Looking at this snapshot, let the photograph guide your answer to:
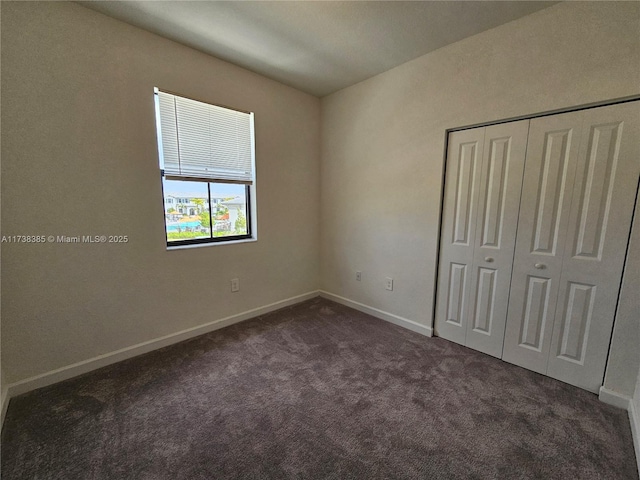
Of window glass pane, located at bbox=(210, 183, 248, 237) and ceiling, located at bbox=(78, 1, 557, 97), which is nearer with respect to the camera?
ceiling, located at bbox=(78, 1, 557, 97)

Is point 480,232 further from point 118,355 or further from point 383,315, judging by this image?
point 118,355

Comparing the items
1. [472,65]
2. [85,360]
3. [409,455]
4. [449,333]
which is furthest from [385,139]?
[85,360]

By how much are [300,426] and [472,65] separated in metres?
2.87

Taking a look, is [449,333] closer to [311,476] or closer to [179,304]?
[311,476]

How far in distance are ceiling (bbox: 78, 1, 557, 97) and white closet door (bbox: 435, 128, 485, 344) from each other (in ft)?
2.53

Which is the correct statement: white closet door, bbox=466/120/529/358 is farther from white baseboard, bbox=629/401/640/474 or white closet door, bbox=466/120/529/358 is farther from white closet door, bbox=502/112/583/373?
white baseboard, bbox=629/401/640/474

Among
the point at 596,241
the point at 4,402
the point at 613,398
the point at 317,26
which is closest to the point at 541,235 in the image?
the point at 596,241

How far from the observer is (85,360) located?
6.50ft

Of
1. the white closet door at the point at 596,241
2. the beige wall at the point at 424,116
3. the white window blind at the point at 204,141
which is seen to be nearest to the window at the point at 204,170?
the white window blind at the point at 204,141

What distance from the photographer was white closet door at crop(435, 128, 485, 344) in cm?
222

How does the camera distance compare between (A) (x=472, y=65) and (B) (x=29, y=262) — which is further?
(A) (x=472, y=65)

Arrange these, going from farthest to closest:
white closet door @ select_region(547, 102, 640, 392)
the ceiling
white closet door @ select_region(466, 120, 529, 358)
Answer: white closet door @ select_region(466, 120, 529, 358), the ceiling, white closet door @ select_region(547, 102, 640, 392)

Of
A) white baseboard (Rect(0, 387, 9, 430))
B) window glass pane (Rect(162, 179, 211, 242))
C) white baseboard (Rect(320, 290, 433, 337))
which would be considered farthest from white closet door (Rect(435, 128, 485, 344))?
white baseboard (Rect(0, 387, 9, 430))

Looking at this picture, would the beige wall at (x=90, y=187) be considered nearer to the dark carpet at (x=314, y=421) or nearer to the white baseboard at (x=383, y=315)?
the dark carpet at (x=314, y=421)
